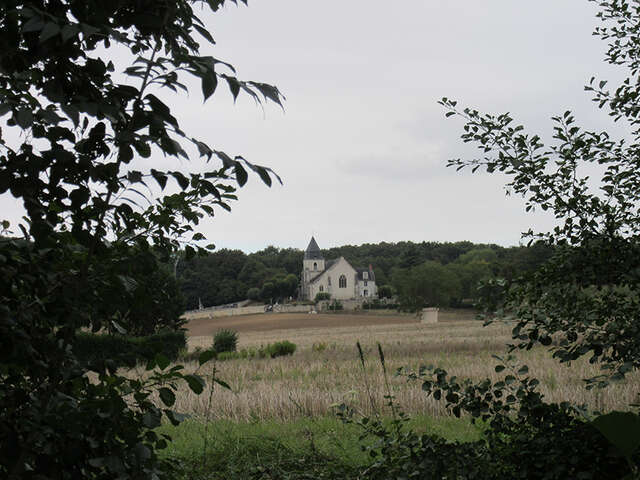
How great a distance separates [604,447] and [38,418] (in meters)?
2.42

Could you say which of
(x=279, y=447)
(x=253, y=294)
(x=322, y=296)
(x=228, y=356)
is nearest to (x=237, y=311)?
(x=253, y=294)

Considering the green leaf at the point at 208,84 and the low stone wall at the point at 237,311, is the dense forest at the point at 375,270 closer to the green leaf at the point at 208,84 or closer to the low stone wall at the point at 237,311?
the low stone wall at the point at 237,311

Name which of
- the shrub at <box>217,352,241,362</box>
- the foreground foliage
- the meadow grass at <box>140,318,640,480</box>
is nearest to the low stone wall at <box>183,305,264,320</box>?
the shrub at <box>217,352,241,362</box>

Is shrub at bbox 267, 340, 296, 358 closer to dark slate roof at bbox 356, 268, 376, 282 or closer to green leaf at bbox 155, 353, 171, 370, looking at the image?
green leaf at bbox 155, 353, 171, 370

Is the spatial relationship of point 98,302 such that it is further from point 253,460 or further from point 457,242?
point 457,242

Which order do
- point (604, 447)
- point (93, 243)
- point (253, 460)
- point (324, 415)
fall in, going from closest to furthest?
1. point (93, 243)
2. point (604, 447)
3. point (253, 460)
4. point (324, 415)

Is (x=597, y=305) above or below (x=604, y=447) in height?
above

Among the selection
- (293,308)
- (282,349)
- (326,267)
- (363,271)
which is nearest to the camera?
(282,349)

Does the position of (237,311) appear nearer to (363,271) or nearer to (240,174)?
(363,271)

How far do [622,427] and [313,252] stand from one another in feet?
323

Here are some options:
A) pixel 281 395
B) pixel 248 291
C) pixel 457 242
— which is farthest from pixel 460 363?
pixel 457 242

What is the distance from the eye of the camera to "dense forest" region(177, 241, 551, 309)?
204ft

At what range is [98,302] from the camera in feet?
5.34

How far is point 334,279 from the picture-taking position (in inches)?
3723
